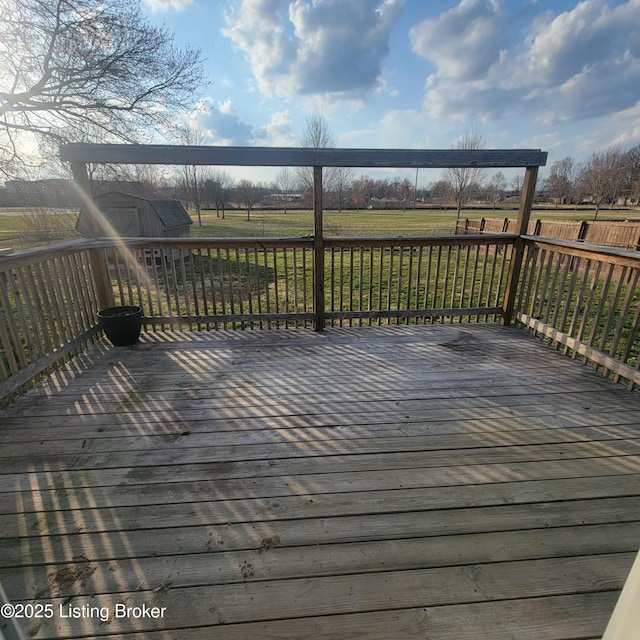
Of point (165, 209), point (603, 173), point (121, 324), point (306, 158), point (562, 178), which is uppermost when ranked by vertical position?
point (562, 178)

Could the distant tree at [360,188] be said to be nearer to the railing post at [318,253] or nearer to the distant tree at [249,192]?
the distant tree at [249,192]

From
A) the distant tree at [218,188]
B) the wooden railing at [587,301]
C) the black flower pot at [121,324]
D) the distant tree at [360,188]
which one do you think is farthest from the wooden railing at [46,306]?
the distant tree at [218,188]

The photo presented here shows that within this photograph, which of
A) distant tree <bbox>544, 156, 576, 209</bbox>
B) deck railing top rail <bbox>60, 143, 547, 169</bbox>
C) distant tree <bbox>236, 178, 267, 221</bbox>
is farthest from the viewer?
distant tree <bbox>544, 156, 576, 209</bbox>

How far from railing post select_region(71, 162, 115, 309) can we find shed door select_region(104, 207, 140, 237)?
670 cm

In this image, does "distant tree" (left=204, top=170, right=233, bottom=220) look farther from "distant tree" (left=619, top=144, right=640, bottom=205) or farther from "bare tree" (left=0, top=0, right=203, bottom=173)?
"distant tree" (left=619, top=144, right=640, bottom=205)

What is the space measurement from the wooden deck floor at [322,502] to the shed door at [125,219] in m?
8.17

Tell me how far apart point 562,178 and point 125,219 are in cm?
3084

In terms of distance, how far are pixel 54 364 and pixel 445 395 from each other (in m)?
3.26

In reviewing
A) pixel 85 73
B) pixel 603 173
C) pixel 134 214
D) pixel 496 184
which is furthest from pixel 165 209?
pixel 603 173

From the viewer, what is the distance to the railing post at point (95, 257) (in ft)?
10.5

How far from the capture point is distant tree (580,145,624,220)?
70.7ft

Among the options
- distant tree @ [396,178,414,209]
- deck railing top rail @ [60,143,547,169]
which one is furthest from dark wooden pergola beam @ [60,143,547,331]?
distant tree @ [396,178,414,209]

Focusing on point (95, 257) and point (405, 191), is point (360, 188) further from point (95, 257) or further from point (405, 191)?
point (95, 257)

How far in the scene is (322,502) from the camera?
1.60m
